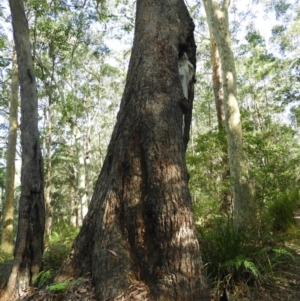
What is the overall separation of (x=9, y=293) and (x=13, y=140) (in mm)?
9265

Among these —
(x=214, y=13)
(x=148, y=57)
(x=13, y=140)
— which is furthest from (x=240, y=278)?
(x=13, y=140)

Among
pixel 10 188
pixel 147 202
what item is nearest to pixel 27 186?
pixel 147 202

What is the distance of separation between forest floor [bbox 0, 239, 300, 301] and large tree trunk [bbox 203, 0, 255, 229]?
5.61 ft

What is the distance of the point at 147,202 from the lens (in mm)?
2691

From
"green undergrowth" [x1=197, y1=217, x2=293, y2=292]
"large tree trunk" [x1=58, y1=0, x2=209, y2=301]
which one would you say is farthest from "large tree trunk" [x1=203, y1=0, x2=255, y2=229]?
"large tree trunk" [x1=58, y1=0, x2=209, y2=301]

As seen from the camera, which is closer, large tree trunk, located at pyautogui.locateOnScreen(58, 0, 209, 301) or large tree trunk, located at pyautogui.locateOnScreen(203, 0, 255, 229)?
large tree trunk, located at pyautogui.locateOnScreen(58, 0, 209, 301)

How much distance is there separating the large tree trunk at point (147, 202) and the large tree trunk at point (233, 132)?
3294 mm

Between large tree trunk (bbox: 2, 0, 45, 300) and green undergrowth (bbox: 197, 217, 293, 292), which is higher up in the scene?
large tree trunk (bbox: 2, 0, 45, 300)

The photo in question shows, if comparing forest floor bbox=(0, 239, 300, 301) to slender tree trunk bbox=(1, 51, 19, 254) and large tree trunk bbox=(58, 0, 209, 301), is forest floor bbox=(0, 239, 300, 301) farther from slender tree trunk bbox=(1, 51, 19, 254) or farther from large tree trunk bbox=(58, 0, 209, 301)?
slender tree trunk bbox=(1, 51, 19, 254)

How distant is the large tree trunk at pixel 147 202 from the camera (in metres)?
2.48

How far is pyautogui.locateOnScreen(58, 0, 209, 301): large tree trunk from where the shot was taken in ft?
8.14

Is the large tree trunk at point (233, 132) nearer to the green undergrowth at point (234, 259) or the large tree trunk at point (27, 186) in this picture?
the green undergrowth at point (234, 259)

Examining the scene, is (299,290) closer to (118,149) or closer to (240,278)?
(240,278)

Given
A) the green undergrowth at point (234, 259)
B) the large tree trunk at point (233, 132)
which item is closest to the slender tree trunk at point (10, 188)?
the large tree trunk at point (233, 132)
